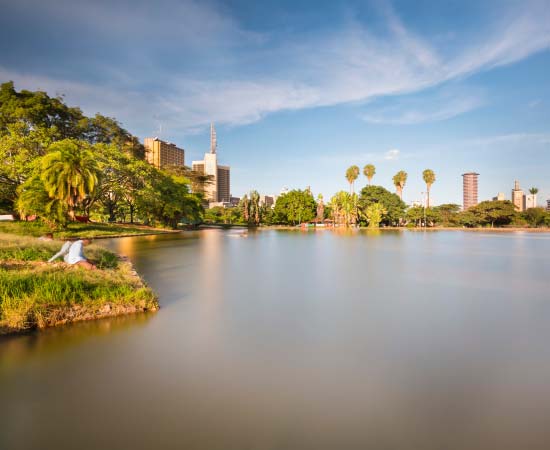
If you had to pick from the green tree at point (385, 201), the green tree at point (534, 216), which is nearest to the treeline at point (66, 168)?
the green tree at point (385, 201)

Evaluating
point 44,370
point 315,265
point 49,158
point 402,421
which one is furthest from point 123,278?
point 49,158

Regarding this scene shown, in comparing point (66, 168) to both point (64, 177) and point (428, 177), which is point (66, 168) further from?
point (428, 177)

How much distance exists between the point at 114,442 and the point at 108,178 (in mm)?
40295

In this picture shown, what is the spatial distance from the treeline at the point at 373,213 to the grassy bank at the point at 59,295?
7567 cm

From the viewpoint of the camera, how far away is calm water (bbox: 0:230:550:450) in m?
3.64

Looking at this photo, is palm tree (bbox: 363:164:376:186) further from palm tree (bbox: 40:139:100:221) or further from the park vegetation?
palm tree (bbox: 40:139:100:221)

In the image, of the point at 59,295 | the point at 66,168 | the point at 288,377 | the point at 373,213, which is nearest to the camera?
the point at 288,377

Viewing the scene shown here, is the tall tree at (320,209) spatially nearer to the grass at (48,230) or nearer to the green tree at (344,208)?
the green tree at (344,208)

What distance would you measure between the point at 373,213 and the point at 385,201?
698 cm

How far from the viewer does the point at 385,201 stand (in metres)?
85.6

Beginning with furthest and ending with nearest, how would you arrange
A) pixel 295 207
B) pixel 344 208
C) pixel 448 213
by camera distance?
pixel 448 213 < pixel 295 207 < pixel 344 208

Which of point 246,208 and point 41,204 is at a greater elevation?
point 246,208

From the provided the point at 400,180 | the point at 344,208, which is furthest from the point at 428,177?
the point at 344,208

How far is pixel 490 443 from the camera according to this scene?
350 centimetres
